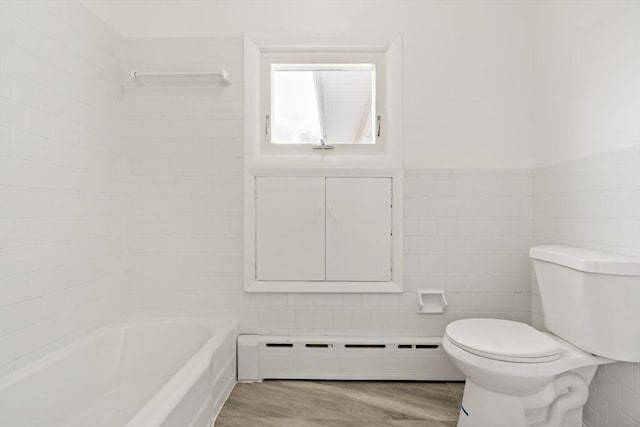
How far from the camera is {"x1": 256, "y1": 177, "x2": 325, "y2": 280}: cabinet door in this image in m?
2.22

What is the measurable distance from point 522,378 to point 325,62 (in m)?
1.85

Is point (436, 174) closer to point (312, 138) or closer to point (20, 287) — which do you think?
point (312, 138)

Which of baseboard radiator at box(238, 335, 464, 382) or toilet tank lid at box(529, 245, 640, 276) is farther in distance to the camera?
baseboard radiator at box(238, 335, 464, 382)

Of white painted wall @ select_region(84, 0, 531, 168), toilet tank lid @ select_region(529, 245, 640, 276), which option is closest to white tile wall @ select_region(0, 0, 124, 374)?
white painted wall @ select_region(84, 0, 531, 168)

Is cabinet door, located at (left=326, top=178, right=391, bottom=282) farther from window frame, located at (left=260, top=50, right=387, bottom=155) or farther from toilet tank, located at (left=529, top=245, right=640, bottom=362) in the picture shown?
toilet tank, located at (left=529, top=245, right=640, bottom=362)

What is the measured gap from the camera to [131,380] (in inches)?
79.3

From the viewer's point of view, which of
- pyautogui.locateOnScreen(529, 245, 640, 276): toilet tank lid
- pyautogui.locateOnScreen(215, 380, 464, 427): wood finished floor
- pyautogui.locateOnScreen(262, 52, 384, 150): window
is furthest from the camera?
pyautogui.locateOnScreen(262, 52, 384, 150): window

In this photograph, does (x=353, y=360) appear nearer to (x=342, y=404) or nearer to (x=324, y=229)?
(x=342, y=404)

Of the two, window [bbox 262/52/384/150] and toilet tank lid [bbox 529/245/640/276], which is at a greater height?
window [bbox 262/52/384/150]

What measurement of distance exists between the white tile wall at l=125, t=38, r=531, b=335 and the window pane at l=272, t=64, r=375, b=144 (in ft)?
0.88

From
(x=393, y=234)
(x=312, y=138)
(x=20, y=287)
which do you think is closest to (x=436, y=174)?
(x=393, y=234)

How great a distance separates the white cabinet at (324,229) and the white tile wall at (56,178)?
2.69ft

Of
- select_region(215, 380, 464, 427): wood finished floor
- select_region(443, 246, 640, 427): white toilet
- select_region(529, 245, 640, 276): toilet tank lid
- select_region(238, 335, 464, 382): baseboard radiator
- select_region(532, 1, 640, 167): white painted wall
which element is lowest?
select_region(215, 380, 464, 427): wood finished floor

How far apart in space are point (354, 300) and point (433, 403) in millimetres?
649
